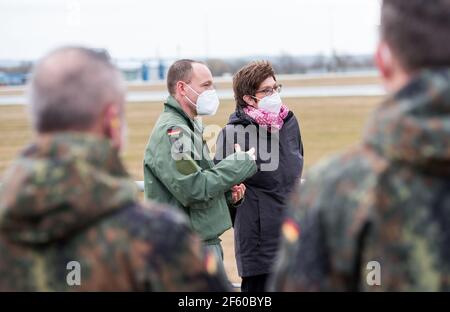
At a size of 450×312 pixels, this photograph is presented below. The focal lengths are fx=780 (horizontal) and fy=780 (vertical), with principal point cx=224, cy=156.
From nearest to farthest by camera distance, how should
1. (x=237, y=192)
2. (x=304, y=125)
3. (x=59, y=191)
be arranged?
(x=59, y=191)
(x=237, y=192)
(x=304, y=125)

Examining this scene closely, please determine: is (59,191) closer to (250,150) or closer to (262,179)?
(250,150)

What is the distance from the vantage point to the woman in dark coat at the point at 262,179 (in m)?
5.19

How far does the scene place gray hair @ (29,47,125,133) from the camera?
201cm

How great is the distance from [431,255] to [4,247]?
106 cm

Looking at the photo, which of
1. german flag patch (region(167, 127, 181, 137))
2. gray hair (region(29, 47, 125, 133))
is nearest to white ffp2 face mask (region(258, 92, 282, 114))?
german flag patch (region(167, 127, 181, 137))

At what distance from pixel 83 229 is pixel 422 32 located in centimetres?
96

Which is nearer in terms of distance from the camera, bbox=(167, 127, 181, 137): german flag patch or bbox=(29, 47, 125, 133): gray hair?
bbox=(29, 47, 125, 133): gray hair

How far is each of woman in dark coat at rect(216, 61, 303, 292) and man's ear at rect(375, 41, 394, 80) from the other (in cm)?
326

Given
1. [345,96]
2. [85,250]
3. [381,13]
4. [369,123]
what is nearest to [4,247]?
[85,250]

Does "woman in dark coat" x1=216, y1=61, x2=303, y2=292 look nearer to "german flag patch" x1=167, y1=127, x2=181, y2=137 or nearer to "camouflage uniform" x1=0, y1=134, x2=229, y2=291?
"german flag patch" x1=167, y1=127, x2=181, y2=137

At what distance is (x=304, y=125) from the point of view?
76.6ft

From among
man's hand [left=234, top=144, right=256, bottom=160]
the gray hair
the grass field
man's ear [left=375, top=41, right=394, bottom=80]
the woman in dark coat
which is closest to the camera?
man's ear [left=375, top=41, right=394, bottom=80]

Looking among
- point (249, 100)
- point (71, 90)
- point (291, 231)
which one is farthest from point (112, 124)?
point (249, 100)

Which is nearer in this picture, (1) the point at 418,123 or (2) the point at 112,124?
(1) the point at 418,123
